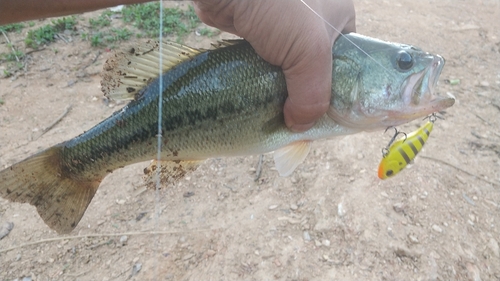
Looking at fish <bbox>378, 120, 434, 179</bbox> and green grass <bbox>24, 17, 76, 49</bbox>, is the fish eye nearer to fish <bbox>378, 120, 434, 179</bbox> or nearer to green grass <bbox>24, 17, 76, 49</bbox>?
fish <bbox>378, 120, 434, 179</bbox>

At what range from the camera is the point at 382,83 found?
6.88ft

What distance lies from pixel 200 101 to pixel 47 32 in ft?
14.5

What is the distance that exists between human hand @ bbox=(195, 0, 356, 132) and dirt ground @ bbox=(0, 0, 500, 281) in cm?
107

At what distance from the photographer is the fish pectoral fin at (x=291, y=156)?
7.54ft

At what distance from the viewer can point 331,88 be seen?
2115 mm

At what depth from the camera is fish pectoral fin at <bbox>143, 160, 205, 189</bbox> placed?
7.48ft

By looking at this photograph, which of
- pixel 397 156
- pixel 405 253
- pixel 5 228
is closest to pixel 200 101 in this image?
pixel 397 156

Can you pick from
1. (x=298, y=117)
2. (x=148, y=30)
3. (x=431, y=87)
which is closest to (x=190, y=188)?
(x=298, y=117)

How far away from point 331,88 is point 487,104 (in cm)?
311

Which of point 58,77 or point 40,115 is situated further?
point 58,77

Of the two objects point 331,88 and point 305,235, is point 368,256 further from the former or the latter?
point 331,88

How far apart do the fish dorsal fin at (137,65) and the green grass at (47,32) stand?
395 cm

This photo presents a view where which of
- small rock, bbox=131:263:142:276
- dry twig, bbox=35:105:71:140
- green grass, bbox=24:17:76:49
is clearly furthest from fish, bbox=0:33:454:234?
green grass, bbox=24:17:76:49

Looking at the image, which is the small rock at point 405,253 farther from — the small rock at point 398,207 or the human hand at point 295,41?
the human hand at point 295,41
